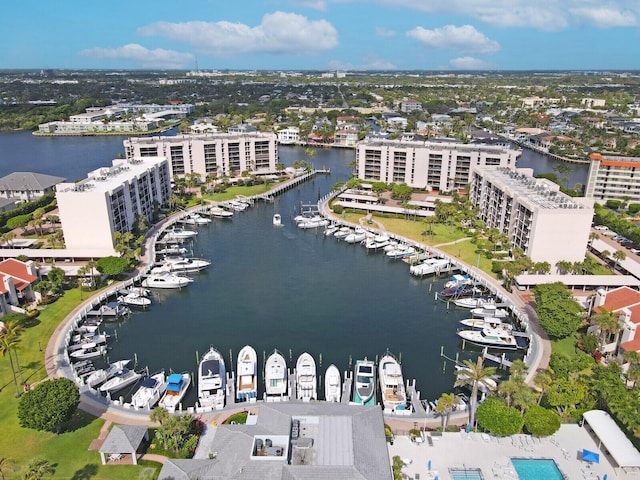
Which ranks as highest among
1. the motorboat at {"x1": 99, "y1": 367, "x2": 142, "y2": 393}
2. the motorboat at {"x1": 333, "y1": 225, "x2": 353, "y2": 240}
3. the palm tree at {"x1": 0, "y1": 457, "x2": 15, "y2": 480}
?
the palm tree at {"x1": 0, "y1": 457, "x2": 15, "y2": 480}

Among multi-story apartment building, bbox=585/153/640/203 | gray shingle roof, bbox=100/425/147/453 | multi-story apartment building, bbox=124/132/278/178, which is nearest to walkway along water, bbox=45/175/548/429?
gray shingle roof, bbox=100/425/147/453

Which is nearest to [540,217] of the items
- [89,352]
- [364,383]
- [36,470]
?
[364,383]

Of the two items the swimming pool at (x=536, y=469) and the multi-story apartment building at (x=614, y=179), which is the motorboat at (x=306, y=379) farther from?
the multi-story apartment building at (x=614, y=179)

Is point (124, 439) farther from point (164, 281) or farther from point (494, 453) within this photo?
point (164, 281)

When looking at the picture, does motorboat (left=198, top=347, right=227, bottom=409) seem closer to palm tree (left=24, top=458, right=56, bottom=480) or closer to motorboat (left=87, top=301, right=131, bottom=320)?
palm tree (left=24, top=458, right=56, bottom=480)

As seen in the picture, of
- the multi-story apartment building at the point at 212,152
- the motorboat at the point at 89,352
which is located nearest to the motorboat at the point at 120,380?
the motorboat at the point at 89,352
